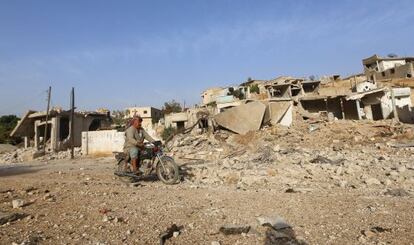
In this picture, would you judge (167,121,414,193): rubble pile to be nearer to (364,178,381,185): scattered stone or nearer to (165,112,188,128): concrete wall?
(364,178,381,185): scattered stone

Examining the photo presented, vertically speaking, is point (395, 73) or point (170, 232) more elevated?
point (395, 73)

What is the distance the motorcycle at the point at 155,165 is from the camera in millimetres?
8312

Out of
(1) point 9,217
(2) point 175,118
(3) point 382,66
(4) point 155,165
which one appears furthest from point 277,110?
(3) point 382,66

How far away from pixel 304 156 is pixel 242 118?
9845mm

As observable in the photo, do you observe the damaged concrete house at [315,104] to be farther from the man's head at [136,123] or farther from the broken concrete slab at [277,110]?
the man's head at [136,123]

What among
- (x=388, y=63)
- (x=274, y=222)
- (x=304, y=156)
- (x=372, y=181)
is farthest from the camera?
(x=388, y=63)

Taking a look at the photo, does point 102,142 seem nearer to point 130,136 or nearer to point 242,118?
point 242,118

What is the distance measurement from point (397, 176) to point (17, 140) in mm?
40186

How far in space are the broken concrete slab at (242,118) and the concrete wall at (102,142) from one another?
260 inches

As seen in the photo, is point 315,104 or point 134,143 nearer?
point 134,143

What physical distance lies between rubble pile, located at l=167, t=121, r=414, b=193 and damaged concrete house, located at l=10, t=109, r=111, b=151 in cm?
1270

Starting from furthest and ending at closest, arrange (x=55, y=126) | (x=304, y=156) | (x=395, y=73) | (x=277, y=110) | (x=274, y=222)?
(x=395, y=73), (x=55, y=126), (x=277, y=110), (x=304, y=156), (x=274, y=222)

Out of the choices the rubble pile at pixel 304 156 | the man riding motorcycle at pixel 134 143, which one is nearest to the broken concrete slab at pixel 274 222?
the rubble pile at pixel 304 156

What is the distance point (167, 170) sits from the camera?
27.5 ft
